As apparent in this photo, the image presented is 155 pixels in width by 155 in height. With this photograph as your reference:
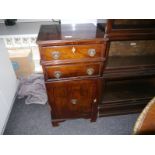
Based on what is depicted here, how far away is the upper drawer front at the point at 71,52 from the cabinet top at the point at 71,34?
1.5 inches

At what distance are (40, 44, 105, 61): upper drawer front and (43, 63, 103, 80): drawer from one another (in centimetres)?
8

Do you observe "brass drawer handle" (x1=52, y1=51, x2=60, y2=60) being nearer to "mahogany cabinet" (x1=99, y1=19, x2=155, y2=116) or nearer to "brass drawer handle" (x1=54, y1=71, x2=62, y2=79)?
"brass drawer handle" (x1=54, y1=71, x2=62, y2=79)

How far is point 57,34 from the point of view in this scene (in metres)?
0.95

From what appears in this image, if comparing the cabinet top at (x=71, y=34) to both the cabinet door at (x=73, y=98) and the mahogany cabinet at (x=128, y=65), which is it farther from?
the cabinet door at (x=73, y=98)

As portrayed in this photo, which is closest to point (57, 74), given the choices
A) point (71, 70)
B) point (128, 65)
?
point (71, 70)

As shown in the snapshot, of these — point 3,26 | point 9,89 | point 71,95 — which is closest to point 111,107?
point 71,95

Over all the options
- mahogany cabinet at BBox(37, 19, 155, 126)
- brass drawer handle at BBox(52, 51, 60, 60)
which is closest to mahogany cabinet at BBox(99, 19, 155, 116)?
mahogany cabinet at BBox(37, 19, 155, 126)

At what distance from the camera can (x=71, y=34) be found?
95 centimetres

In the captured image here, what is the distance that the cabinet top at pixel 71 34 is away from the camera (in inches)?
34.3

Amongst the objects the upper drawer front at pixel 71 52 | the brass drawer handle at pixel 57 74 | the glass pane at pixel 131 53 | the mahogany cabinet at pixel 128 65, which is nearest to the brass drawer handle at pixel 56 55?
the upper drawer front at pixel 71 52

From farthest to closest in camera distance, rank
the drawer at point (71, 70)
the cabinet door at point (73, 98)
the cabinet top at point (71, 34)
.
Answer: the cabinet door at point (73, 98), the drawer at point (71, 70), the cabinet top at point (71, 34)

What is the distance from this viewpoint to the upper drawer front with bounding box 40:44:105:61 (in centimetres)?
90
